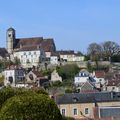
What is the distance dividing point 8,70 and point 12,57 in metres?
21.6

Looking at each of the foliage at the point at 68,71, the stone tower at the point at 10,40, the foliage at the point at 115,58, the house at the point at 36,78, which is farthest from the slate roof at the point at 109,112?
the stone tower at the point at 10,40

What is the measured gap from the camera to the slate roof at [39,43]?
122 meters

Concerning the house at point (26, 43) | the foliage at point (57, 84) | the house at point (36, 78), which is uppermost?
the house at point (26, 43)

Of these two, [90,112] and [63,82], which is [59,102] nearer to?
[90,112]

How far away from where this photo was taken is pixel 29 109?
16.7m

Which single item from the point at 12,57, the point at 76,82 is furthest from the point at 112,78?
the point at 12,57

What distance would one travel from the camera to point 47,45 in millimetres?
122875

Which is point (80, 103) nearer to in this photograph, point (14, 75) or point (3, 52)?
point (14, 75)

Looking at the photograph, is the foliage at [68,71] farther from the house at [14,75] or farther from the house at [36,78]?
the house at [14,75]

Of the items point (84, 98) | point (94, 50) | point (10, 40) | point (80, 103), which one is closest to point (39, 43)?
point (10, 40)

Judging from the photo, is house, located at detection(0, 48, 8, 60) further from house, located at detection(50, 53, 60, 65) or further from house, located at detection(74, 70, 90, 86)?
house, located at detection(74, 70, 90, 86)

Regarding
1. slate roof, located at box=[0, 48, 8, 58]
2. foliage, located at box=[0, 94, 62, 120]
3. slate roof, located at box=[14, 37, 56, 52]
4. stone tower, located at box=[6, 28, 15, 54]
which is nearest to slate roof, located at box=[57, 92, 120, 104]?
foliage, located at box=[0, 94, 62, 120]

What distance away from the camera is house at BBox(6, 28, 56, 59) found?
398ft

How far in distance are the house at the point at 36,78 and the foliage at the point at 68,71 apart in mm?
3083
